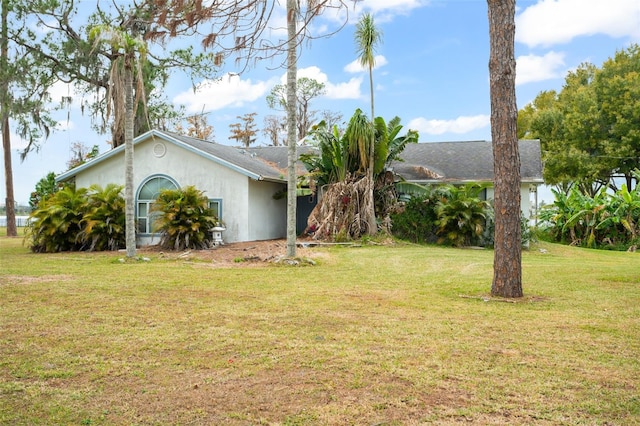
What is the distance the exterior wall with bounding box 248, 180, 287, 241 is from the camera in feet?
60.6

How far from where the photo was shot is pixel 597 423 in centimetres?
338

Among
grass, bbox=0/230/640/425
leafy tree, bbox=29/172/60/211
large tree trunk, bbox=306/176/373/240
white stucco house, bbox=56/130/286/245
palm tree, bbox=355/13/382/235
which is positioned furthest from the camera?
leafy tree, bbox=29/172/60/211

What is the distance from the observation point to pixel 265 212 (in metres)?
19.6

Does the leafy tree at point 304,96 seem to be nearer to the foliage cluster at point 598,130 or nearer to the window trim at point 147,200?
the foliage cluster at point 598,130

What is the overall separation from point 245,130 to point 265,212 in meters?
25.0

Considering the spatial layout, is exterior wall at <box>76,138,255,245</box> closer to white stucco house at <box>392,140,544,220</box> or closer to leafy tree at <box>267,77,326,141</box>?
white stucco house at <box>392,140,544,220</box>

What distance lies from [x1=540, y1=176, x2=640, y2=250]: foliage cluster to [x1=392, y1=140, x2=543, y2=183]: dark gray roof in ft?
7.89

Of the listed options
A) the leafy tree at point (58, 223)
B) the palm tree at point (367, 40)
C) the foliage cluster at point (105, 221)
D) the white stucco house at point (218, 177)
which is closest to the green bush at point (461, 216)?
the white stucco house at point (218, 177)

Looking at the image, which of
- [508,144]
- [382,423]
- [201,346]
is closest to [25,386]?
[201,346]

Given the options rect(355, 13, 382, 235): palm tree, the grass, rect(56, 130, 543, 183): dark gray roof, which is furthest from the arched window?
the grass

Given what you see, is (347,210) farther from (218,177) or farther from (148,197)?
(148,197)

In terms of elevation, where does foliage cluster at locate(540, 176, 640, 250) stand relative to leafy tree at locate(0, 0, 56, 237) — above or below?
below

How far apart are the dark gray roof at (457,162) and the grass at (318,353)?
35.4 ft

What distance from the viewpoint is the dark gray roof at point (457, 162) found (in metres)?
19.6
